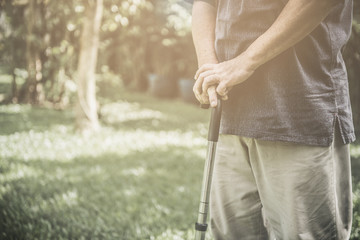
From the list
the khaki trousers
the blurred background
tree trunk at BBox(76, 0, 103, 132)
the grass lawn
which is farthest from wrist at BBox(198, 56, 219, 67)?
tree trunk at BBox(76, 0, 103, 132)

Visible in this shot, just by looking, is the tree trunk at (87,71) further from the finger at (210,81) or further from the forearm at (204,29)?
the finger at (210,81)

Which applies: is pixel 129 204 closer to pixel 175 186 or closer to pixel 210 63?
pixel 175 186

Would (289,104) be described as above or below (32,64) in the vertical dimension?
above

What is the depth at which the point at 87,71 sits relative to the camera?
6273mm

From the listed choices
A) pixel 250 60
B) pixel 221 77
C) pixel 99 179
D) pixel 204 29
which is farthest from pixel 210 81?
pixel 99 179

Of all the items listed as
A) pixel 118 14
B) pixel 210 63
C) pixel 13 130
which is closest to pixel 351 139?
pixel 210 63

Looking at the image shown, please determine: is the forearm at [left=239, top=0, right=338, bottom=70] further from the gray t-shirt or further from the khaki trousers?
the khaki trousers

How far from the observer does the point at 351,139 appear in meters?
1.49

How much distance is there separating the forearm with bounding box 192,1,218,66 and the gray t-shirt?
17 centimetres

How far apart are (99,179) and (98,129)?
2384 millimetres

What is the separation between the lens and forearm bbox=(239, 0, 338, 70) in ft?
4.11

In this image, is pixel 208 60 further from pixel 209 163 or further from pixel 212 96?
pixel 209 163

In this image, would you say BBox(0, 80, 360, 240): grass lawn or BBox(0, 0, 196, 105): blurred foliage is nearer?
BBox(0, 80, 360, 240): grass lawn

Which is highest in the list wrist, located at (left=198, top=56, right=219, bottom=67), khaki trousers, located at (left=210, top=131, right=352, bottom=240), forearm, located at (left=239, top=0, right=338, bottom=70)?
forearm, located at (left=239, top=0, right=338, bottom=70)
